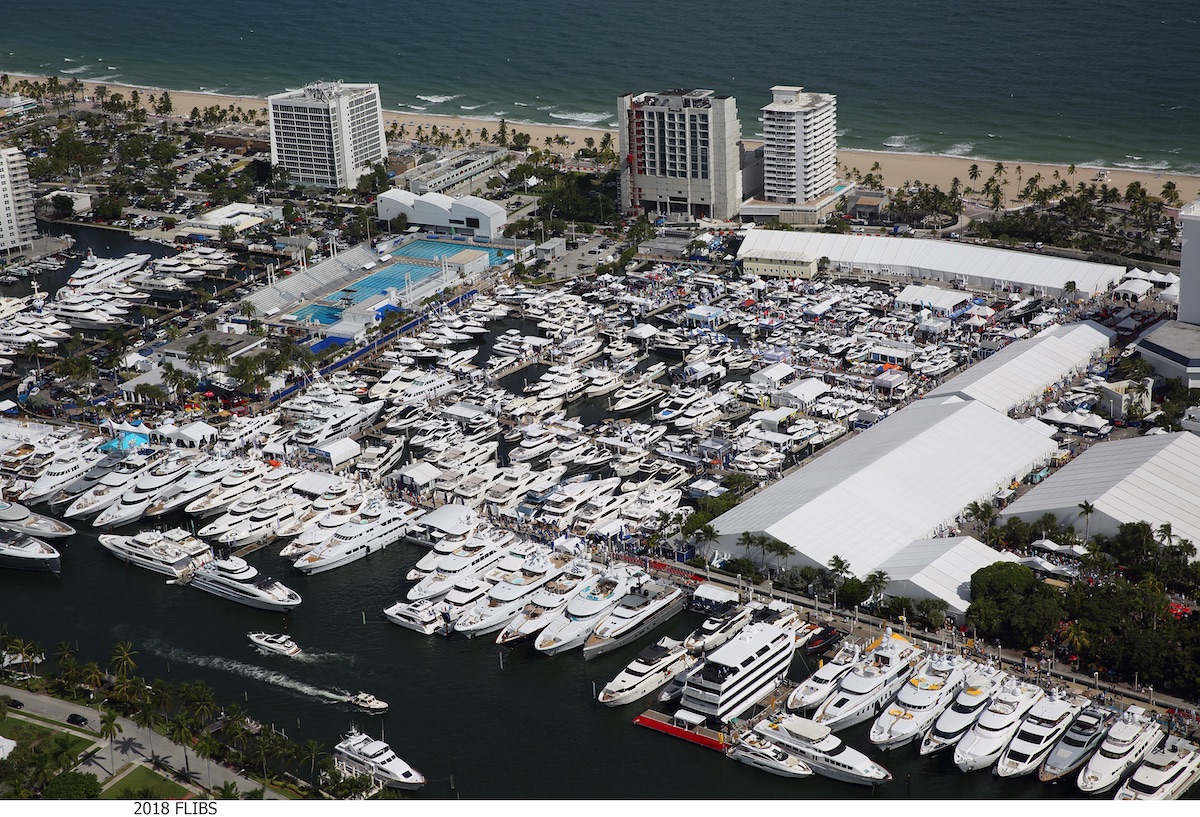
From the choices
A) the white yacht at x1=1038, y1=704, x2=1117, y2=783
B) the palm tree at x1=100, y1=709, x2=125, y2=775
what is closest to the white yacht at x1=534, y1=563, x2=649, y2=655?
the palm tree at x1=100, y1=709, x2=125, y2=775

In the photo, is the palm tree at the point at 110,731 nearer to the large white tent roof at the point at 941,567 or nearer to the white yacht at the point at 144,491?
the white yacht at the point at 144,491

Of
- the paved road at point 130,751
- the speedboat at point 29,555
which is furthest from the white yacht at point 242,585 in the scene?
the paved road at point 130,751

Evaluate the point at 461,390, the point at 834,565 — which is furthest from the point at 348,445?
the point at 834,565

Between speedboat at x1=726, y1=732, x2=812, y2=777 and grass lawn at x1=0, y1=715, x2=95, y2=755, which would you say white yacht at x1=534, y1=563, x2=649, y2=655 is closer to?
speedboat at x1=726, y1=732, x2=812, y2=777

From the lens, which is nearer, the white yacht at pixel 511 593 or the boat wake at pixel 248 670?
the boat wake at pixel 248 670

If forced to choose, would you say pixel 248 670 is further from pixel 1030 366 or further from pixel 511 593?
pixel 1030 366
